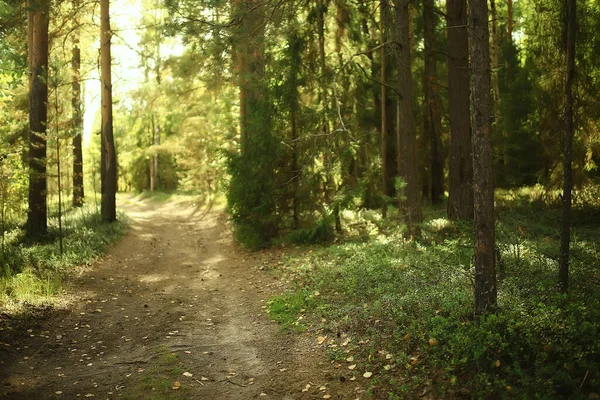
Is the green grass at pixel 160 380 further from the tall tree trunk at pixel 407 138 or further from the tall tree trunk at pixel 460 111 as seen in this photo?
the tall tree trunk at pixel 460 111

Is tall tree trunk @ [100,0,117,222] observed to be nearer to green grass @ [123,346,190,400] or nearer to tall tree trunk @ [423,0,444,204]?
tall tree trunk @ [423,0,444,204]

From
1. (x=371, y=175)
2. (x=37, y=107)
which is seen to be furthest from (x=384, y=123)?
(x=37, y=107)

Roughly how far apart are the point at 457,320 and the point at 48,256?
10.6m

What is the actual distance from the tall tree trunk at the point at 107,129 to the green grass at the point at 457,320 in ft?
37.3

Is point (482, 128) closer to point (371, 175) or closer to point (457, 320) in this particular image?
point (457, 320)

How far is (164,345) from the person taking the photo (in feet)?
24.2

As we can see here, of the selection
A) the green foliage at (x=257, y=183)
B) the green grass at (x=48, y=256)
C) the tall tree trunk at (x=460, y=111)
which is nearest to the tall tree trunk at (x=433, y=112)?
the tall tree trunk at (x=460, y=111)

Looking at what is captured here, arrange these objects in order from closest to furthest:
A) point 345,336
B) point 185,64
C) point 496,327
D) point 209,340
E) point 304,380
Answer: point 496,327 → point 304,380 → point 345,336 → point 209,340 → point 185,64

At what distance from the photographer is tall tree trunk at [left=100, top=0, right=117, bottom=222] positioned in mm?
18578

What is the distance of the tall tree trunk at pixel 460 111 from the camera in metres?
13.2

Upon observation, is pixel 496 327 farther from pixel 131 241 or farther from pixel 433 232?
pixel 131 241

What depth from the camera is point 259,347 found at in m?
7.25

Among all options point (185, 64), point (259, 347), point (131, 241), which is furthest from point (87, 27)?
point (259, 347)

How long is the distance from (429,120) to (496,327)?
18.1 metres
